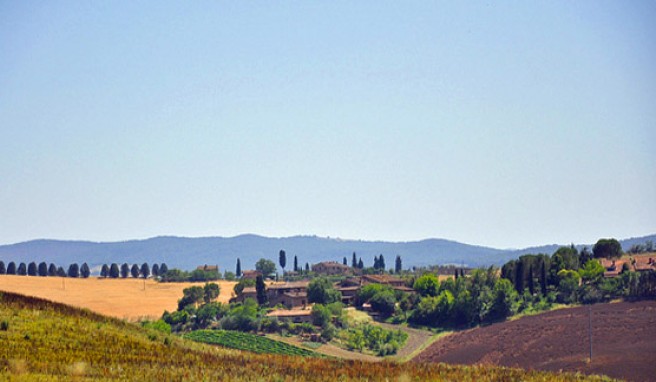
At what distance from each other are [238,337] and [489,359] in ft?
101

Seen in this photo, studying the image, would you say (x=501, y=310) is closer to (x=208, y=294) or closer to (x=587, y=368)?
(x=587, y=368)

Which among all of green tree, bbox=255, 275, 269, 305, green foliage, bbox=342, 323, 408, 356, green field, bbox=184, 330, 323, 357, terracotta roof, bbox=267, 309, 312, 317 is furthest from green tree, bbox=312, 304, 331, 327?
green tree, bbox=255, 275, 269, 305

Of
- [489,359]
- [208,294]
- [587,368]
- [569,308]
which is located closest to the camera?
[587,368]

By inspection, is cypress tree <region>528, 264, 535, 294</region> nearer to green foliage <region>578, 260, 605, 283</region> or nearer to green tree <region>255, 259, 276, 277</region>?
green foliage <region>578, 260, 605, 283</region>

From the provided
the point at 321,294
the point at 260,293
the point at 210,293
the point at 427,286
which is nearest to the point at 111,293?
the point at 210,293

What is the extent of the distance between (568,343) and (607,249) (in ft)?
195

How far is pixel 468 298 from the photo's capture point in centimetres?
10812

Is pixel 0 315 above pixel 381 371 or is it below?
above

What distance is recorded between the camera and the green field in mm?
82250

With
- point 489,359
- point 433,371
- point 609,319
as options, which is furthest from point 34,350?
point 609,319

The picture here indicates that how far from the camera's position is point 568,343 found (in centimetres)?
8156

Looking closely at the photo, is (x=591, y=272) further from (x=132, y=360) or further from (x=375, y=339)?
(x=132, y=360)

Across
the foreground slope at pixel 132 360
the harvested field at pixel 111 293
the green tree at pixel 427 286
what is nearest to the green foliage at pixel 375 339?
the green tree at pixel 427 286

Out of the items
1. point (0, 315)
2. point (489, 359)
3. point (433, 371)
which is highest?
point (0, 315)
